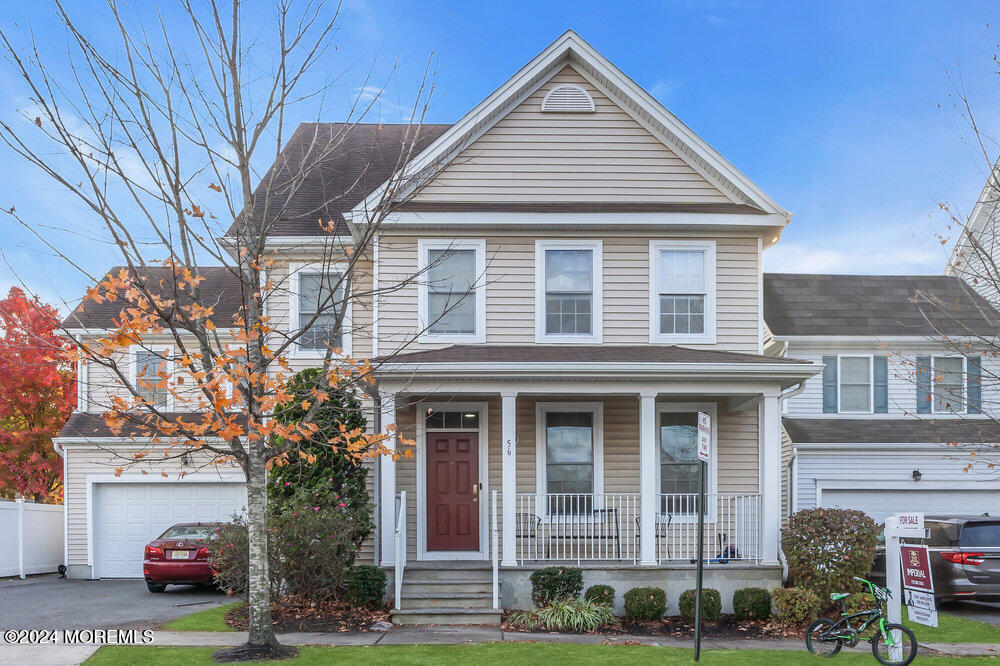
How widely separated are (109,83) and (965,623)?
13.5m

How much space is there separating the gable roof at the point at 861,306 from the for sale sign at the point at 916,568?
10702mm

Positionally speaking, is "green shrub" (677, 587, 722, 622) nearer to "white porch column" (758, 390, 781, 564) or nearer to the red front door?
"white porch column" (758, 390, 781, 564)

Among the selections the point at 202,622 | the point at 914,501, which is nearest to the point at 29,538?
the point at 202,622

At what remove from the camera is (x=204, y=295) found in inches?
803

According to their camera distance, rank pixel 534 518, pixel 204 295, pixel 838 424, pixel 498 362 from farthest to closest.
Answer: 1. pixel 204 295
2. pixel 838 424
3. pixel 534 518
4. pixel 498 362

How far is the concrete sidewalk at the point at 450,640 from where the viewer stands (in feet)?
31.7

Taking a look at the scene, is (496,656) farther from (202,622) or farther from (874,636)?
(202,622)

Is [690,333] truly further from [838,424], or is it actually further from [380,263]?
[838,424]

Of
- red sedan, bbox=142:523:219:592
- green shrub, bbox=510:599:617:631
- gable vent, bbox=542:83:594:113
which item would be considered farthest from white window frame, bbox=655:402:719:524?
red sedan, bbox=142:523:219:592

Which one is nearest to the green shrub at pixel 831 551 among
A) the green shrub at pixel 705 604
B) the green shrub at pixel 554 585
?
the green shrub at pixel 705 604

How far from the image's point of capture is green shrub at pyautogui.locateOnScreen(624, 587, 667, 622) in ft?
38.0

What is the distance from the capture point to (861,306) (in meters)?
20.4

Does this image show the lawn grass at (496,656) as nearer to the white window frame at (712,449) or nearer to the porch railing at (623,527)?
the porch railing at (623,527)

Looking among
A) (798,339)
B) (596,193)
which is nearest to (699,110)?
(596,193)
